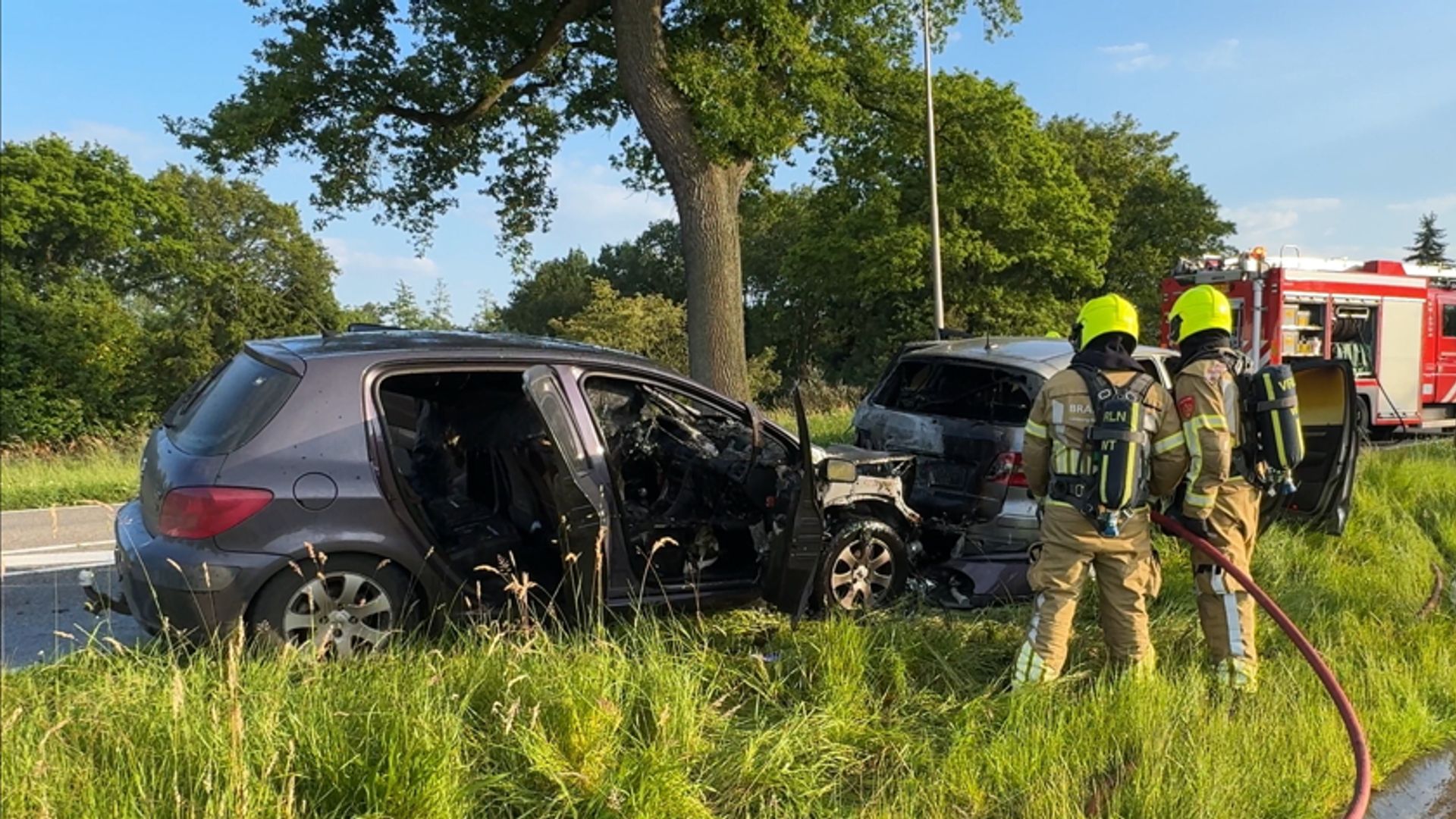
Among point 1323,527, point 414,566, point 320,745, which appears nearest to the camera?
point 320,745

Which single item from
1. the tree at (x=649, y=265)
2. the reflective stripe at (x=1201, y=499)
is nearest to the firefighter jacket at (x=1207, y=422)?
the reflective stripe at (x=1201, y=499)

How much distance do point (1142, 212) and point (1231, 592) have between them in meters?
36.5

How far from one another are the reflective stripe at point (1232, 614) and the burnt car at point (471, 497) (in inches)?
56.4

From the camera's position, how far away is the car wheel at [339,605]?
3.25 m

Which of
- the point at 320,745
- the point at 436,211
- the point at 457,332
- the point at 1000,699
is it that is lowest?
the point at 1000,699

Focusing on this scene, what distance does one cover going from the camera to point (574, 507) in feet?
11.5

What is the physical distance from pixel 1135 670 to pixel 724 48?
8.11 m

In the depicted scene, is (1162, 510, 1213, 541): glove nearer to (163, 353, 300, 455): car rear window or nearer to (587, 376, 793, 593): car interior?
(587, 376, 793, 593): car interior

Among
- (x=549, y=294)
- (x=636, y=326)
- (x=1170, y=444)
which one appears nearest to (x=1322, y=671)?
(x=1170, y=444)

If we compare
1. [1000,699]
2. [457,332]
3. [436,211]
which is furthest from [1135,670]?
[436,211]

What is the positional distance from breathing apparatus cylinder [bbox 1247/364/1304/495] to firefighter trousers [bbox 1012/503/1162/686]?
2.31ft

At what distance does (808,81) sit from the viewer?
9.99m

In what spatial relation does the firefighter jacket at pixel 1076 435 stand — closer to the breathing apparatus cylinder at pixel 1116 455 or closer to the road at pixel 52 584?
the breathing apparatus cylinder at pixel 1116 455

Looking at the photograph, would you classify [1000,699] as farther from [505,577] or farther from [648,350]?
[648,350]
